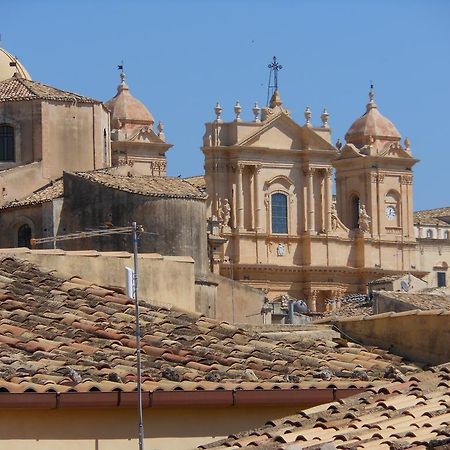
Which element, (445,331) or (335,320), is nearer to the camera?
(445,331)

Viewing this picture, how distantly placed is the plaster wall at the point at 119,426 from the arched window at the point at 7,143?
1359 inches

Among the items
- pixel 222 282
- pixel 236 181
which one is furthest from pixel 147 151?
pixel 222 282

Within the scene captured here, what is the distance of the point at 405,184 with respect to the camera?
96500 millimetres

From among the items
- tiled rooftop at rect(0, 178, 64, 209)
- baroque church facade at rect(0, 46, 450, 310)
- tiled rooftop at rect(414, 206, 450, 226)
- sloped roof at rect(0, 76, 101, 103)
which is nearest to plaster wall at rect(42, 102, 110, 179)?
sloped roof at rect(0, 76, 101, 103)

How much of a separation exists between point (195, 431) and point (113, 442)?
0.81 m

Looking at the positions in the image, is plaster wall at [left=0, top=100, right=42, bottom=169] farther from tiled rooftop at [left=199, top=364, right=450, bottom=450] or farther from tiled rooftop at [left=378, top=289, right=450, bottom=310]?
tiled rooftop at [left=199, top=364, right=450, bottom=450]

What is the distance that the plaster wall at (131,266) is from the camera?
22.0m

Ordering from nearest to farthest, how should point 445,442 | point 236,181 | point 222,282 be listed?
point 445,442 < point 222,282 < point 236,181

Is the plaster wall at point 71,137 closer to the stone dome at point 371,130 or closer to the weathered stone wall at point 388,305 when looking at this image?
the weathered stone wall at point 388,305

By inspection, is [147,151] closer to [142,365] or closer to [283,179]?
[283,179]

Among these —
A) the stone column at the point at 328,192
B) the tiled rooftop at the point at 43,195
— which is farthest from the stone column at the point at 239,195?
the tiled rooftop at the point at 43,195

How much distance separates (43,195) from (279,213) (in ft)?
143

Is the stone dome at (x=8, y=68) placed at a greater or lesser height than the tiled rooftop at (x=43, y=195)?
greater

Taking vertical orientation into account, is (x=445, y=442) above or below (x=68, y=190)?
below
